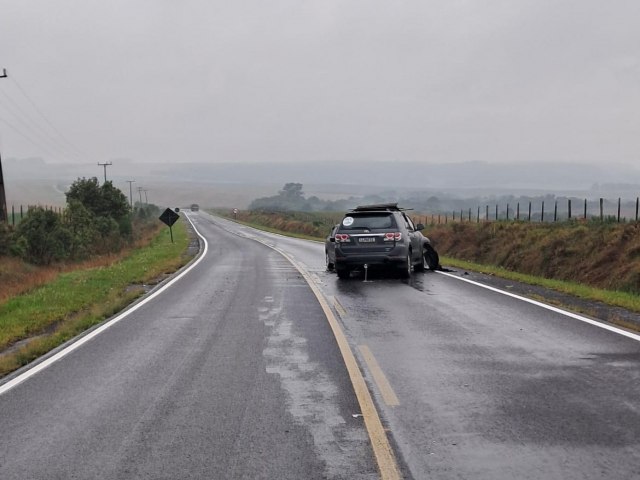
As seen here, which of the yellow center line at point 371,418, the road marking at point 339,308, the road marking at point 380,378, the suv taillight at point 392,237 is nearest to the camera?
the yellow center line at point 371,418

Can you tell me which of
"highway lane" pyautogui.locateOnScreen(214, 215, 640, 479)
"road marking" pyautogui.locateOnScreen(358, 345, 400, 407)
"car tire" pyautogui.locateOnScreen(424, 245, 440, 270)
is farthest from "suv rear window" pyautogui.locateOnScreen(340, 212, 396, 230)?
"road marking" pyautogui.locateOnScreen(358, 345, 400, 407)

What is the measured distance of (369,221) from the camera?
17.2 meters

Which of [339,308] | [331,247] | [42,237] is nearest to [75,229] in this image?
[42,237]

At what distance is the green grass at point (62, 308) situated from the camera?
931 cm

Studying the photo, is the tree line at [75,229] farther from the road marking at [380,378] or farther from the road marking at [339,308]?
the road marking at [380,378]

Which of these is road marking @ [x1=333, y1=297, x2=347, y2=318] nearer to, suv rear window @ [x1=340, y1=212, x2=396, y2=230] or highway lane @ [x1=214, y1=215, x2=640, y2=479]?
highway lane @ [x1=214, y1=215, x2=640, y2=479]

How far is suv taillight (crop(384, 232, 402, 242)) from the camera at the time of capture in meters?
16.7

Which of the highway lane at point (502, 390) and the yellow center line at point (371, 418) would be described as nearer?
the yellow center line at point (371, 418)

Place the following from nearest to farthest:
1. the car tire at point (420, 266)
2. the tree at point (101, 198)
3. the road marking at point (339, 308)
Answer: the road marking at point (339, 308), the car tire at point (420, 266), the tree at point (101, 198)

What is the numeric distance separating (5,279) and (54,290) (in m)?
11.8

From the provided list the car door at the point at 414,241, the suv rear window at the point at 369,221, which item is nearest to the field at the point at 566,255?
the car door at the point at 414,241

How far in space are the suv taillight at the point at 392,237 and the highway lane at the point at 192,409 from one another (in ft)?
21.0

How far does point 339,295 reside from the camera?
46.2 ft

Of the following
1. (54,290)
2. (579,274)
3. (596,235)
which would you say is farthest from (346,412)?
(596,235)
